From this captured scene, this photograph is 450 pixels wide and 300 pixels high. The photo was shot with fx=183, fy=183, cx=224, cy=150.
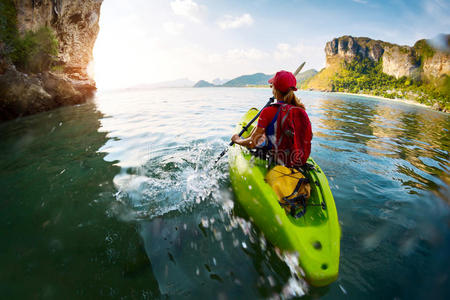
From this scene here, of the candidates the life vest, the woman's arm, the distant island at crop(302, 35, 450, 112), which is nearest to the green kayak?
the woman's arm

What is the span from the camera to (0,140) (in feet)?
24.3

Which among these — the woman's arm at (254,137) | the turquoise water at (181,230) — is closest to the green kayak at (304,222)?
the turquoise water at (181,230)

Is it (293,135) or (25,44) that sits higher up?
(25,44)

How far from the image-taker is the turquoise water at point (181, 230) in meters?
2.48

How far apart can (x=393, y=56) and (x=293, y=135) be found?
18889 cm

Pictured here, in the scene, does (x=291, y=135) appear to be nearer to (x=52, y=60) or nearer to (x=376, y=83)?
(x=52, y=60)

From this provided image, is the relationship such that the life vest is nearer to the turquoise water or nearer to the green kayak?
the green kayak

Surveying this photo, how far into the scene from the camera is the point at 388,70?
137 m

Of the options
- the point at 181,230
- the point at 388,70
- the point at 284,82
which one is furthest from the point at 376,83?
the point at 181,230

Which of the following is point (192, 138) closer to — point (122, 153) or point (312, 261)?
point (122, 153)

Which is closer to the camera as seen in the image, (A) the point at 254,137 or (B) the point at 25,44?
(A) the point at 254,137

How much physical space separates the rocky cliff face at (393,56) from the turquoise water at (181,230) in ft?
409

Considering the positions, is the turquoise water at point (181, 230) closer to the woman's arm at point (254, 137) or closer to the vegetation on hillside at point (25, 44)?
the woman's arm at point (254, 137)

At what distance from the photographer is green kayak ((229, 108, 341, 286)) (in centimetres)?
233
